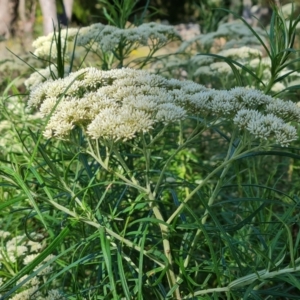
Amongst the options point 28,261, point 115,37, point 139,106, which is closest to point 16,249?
point 28,261

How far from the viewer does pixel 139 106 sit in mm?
1506

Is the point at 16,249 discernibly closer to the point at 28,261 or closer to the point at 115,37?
the point at 28,261

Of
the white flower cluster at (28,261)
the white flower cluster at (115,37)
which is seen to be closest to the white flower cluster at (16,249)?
the white flower cluster at (28,261)

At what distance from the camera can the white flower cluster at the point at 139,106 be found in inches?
57.9

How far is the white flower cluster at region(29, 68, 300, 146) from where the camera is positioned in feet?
4.83

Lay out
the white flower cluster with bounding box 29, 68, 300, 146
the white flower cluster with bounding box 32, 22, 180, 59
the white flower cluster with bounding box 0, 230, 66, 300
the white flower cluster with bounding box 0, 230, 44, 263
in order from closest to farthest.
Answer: the white flower cluster with bounding box 29, 68, 300, 146 → the white flower cluster with bounding box 0, 230, 66, 300 → the white flower cluster with bounding box 0, 230, 44, 263 → the white flower cluster with bounding box 32, 22, 180, 59

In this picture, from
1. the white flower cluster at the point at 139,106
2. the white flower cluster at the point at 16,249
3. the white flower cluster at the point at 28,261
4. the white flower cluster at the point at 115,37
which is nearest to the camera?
the white flower cluster at the point at 139,106

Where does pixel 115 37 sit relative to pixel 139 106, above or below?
below

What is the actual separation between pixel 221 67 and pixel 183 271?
8.24 ft

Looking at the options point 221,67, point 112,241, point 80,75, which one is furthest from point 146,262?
point 221,67

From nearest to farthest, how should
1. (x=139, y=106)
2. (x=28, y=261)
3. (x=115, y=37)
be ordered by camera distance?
(x=139, y=106) → (x=28, y=261) → (x=115, y=37)

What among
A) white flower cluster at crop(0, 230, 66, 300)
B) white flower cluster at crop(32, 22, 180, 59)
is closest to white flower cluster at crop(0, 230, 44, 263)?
white flower cluster at crop(0, 230, 66, 300)

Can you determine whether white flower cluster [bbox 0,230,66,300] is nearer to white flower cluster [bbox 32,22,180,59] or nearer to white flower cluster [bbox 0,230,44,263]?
white flower cluster [bbox 0,230,44,263]

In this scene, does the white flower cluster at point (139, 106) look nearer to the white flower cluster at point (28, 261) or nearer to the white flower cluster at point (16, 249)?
the white flower cluster at point (28, 261)
